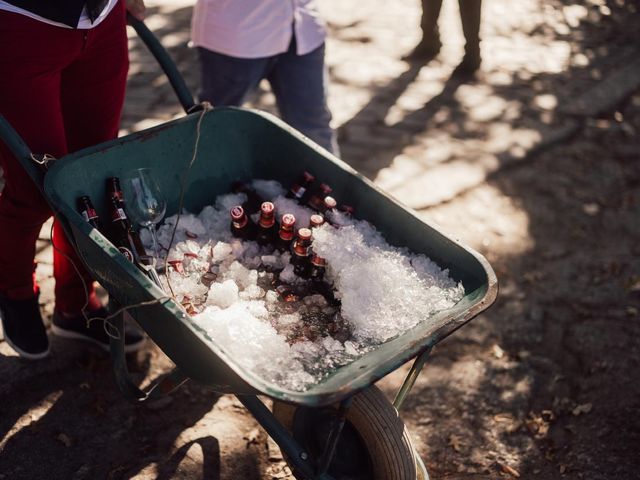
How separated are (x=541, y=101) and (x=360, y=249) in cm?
313

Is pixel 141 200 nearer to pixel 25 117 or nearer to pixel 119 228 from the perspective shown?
pixel 119 228

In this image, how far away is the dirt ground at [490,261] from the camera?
241cm

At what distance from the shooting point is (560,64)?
16.6ft

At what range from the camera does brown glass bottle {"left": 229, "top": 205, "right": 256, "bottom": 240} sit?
2.09 metres

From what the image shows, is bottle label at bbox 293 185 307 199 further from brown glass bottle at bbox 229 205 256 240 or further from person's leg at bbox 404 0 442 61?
person's leg at bbox 404 0 442 61

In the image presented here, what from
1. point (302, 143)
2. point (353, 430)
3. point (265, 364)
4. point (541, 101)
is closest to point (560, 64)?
point (541, 101)

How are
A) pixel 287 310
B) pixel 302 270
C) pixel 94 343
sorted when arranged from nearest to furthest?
pixel 287 310 < pixel 302 270 < pixel 94 343

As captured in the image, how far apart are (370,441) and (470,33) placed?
11.7 feet

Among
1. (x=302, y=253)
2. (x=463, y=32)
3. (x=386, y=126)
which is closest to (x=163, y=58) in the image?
(x=302, y=253)

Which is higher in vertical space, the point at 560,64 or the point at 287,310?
the point at 287,310

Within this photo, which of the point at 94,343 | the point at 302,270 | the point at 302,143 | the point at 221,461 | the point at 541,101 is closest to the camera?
the point at 302,270

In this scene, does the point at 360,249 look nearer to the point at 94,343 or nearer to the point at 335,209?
the point at 335,209

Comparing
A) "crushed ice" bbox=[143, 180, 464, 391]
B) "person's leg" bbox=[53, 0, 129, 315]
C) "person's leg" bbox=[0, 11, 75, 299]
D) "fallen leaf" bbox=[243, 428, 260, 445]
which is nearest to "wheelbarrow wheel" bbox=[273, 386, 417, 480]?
"crushed ice" bbox=[143, 180, 464, 391]

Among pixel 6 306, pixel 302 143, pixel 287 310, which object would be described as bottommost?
pixel 6 306
